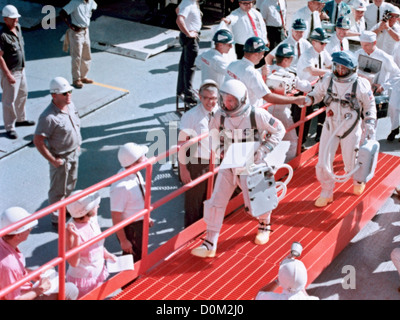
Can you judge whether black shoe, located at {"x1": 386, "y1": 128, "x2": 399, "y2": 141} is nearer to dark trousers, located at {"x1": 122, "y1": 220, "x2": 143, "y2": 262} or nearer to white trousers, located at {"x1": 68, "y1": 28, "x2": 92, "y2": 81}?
white trousers, located at {"x1": 68, "y1": 28, "x2": 92, "y2": 81}

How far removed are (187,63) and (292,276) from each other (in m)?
6.69

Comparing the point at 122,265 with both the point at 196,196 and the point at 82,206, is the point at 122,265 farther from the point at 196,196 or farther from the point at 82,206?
the point at 196,196

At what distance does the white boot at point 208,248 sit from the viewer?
263 inches

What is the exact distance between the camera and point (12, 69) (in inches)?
394

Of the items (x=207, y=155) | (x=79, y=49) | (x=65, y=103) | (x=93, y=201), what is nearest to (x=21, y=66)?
(x=79, y=49)

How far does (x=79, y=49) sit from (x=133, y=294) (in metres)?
6.97

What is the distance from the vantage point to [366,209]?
7.79 meters

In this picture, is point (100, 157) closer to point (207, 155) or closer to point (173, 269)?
point (207, 155)

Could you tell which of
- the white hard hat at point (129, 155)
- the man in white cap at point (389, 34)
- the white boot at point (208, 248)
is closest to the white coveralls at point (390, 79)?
the man in white cap at point (389, 34)

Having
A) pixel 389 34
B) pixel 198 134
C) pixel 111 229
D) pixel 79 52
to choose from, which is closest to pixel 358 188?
pixel 198 134

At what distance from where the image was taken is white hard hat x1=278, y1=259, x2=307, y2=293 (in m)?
5.22

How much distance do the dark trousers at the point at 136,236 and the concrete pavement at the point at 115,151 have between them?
1.09m

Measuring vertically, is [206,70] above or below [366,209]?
above
